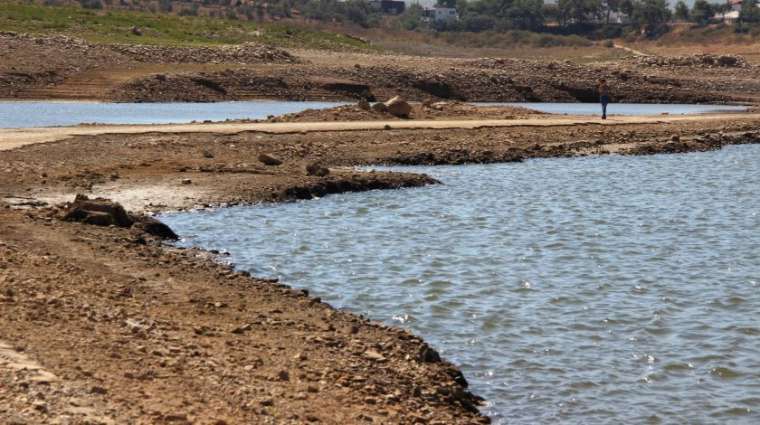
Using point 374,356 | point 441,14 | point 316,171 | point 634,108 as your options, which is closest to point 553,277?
point 374,356

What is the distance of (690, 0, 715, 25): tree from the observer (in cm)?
11654

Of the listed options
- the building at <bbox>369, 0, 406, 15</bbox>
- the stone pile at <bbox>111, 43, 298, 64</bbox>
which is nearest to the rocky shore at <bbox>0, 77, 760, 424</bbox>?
the stone pile at <bbox>111, 43, 298, 64</bbox>

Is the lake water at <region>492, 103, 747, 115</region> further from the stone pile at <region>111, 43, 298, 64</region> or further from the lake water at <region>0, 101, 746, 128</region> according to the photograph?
the stone pile at <region>111, 43, 298, 64</region>

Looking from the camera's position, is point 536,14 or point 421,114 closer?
point 421,114

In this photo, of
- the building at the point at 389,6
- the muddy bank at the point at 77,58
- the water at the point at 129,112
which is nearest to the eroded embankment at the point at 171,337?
the water at the point at 129,112

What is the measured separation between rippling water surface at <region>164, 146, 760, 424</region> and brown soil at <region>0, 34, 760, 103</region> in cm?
2336

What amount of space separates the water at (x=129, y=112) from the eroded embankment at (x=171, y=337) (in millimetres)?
13580

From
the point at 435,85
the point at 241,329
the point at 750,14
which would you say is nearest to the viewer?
the point at 241,329

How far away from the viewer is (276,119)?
34.0 metres

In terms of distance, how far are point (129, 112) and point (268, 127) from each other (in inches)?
418

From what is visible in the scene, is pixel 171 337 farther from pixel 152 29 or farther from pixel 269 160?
pixel 152 29

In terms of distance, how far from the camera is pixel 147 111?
41.0 meters

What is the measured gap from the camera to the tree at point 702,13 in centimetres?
11654

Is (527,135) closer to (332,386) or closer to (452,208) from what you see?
(452,208)
